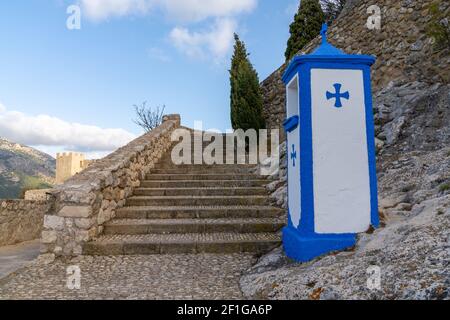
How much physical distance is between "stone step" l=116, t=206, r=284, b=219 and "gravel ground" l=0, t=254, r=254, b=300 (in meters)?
1.14

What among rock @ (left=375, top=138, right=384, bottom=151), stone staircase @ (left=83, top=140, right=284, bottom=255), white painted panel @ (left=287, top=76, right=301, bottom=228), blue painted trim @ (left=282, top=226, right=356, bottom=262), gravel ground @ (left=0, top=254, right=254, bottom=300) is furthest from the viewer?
rock @ (left=375, top=138, right=384, bottom=151)

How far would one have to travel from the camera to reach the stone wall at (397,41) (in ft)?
24.7

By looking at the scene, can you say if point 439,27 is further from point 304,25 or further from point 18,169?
point 18,169

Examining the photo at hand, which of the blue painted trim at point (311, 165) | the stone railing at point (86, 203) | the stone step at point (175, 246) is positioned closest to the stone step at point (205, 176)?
the stone railing at point (86, 203)

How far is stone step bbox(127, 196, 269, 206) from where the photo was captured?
5.62 metres

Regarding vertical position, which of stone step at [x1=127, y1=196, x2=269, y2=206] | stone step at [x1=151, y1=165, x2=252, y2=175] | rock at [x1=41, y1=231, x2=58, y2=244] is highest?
stone step at [x1=151, y1=165, x2=252, y2=175]

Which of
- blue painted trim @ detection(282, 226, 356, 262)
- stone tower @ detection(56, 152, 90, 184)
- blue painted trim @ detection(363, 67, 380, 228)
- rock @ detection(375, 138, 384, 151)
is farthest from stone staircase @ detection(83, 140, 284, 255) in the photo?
stone tower @ detection(56, 152, 90, 184)

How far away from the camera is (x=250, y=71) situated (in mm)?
12094

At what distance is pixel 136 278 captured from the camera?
3.34 m

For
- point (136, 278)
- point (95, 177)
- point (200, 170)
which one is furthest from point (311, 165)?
point (200, 170)

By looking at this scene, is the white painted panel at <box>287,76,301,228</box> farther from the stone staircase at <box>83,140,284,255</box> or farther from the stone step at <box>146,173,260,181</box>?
the stone step at <box>146,173,260,181</box>

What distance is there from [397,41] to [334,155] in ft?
23.5
